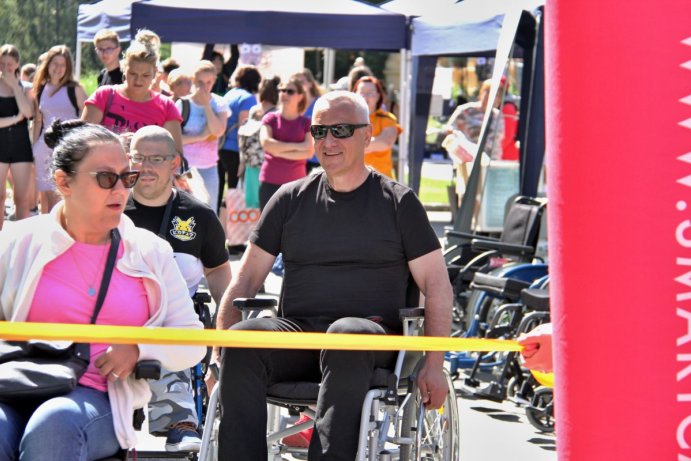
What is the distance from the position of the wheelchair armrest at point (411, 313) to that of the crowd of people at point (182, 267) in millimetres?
50

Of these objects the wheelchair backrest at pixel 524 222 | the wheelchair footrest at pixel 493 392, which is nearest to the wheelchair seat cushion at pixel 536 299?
the wheelchair footrest at pixel 493 392

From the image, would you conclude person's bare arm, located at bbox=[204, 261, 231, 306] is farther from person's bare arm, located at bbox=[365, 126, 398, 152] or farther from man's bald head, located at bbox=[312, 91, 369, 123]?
person's bare arm, located at bbox=[365, 126, 398, 152]

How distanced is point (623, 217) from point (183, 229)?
10.8 feet

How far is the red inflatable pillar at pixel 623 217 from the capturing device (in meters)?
2.64

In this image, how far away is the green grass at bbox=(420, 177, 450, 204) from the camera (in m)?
21.2

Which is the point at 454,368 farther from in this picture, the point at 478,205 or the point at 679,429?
the point at 679,429

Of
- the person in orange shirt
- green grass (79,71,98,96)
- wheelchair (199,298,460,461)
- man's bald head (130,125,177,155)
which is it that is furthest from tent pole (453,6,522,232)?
green grass (79,71,98,96)

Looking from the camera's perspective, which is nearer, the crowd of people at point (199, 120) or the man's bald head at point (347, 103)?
the man's bald head at point (347, 103)

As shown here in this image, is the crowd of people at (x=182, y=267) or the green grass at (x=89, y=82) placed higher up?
the green grass at (x=89, y=82)

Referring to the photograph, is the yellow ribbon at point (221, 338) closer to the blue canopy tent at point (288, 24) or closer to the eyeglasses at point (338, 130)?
the eyeglasses at point (338, 130)

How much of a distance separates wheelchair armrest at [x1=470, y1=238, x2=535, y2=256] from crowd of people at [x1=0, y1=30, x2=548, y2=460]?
2173 mm

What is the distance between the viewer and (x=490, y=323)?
8.08m

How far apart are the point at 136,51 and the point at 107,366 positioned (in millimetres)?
4147

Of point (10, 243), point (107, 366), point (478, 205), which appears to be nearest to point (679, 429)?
point (107, 366)
